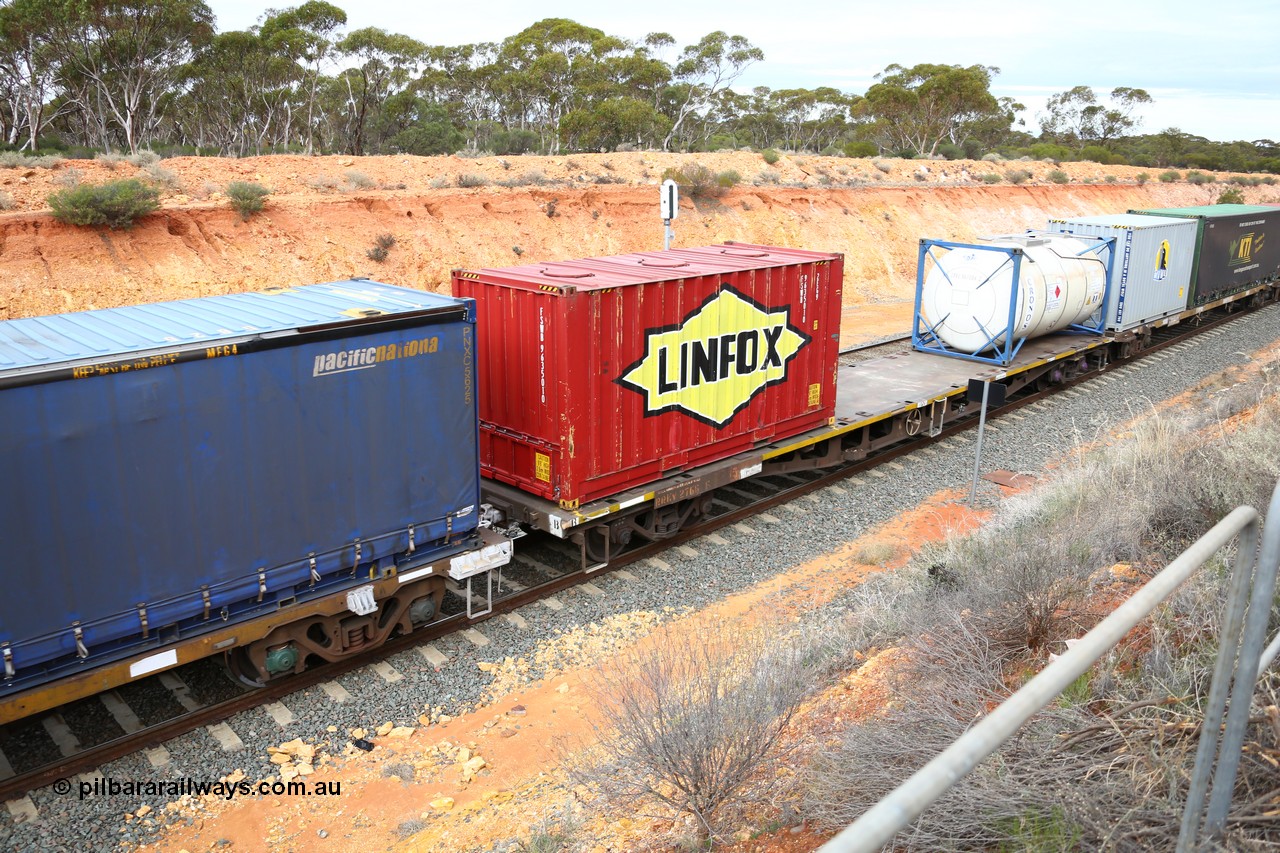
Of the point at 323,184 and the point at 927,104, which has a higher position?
the point at 927,104

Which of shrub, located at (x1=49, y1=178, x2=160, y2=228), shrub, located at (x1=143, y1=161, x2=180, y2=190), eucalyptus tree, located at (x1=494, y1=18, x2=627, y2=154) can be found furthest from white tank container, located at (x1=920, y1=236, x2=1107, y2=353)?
eucalyptus tree, located at (x1=494, y1=18, x2=627, y2=154)

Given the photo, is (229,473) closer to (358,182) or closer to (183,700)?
(183,700)

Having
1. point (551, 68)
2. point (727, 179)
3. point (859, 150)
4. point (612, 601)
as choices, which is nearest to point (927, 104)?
point (859, 150)

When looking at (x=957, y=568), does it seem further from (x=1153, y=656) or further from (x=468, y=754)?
A: (x=468, y=754)

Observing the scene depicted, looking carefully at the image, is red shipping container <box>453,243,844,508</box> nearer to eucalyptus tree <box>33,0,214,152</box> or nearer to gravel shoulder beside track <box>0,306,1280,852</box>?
gravel shoulder beside track <box>0,306,1280,852</box>

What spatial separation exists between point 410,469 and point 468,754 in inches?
107

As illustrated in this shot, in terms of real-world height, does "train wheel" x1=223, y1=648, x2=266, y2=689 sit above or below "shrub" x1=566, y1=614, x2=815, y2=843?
below

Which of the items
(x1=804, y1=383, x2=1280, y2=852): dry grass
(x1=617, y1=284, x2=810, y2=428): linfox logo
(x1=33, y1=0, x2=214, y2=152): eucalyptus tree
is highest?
(x1=33, y1=0, x2=214, y2=152): eucalyptus tree

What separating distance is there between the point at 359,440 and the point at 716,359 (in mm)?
4735

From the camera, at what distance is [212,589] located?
7.64 meters

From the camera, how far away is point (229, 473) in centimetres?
761

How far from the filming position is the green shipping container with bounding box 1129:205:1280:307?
78.7 ft

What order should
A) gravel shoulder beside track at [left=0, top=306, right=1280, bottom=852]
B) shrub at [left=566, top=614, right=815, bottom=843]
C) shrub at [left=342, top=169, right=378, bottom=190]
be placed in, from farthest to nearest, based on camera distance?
1. shrub at [left=342, top=169, right=378, bottom=190]
2. gravel shoulder beside track at [left=0, top=306, right=1280, bottom=852]
3. shrub at [left=566, top=614, right=815, bottom=843]

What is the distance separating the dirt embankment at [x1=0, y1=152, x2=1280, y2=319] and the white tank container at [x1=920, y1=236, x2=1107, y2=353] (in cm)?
1351
